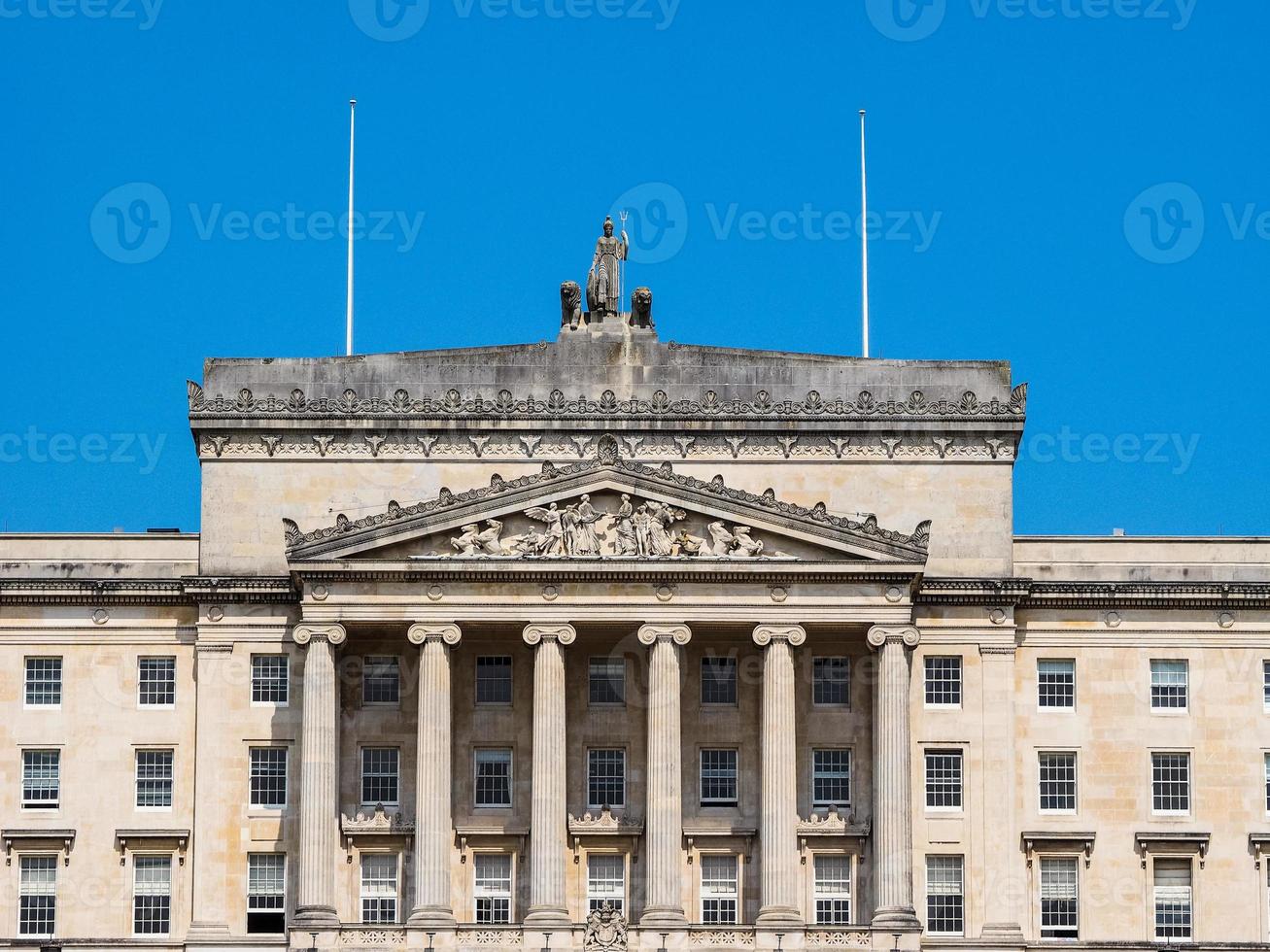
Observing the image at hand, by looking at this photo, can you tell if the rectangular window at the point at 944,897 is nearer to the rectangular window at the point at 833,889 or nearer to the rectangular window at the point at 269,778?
the rectangular window at the point at 833,889

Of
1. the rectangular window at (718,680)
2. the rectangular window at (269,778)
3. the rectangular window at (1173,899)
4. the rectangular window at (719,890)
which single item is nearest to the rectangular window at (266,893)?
the rectangular window at (269,778)

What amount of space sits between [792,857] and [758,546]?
10.8 metres

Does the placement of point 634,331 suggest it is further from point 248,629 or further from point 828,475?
point 248,629

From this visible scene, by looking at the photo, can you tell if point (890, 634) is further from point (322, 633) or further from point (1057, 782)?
point (322, 633)

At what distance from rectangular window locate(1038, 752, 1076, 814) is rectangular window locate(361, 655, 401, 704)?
2330 cm

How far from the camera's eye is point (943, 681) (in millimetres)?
126125

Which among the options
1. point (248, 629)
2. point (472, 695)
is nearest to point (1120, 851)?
point (472, 695)

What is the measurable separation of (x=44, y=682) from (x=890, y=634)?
30754mm

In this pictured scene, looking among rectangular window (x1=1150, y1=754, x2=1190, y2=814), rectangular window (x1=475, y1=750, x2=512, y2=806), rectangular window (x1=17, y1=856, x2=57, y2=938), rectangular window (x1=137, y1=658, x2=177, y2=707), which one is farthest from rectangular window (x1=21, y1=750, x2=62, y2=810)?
rectangular window (x1=1150, y1=754, x2=1190, y2=814)

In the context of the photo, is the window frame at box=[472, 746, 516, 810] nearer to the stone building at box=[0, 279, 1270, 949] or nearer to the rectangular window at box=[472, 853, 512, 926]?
the stone building at box=[0, 279, 1270, 949]

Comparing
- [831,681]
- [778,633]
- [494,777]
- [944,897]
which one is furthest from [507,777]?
[944,897]

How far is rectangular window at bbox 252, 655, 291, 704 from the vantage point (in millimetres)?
125562

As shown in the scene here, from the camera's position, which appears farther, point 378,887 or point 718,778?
point 718,778

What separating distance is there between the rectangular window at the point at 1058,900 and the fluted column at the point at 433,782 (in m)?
21.1
